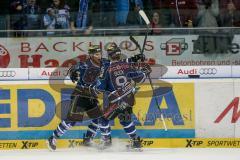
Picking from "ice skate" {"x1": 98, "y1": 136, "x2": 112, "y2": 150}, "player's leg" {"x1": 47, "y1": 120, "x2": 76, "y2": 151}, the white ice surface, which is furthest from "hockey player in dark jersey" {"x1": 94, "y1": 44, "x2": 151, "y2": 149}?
"player's leg" {"x1": 47, "y1": 120, "x2": 76, "y2": 151}

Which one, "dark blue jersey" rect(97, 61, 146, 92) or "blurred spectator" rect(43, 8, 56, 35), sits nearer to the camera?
"dark blue jersey" rect(97, 61, 146, 92)

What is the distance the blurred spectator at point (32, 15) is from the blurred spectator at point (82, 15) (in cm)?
53

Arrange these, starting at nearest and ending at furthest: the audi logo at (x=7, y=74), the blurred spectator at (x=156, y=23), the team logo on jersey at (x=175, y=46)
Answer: the audi logo at (x=7, y=74), the team logo on jersey at (x=175, y=46), the blurred spectator at (x=156, y=23)

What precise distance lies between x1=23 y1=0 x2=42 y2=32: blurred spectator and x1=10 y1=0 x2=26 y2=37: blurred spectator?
5 centimetres

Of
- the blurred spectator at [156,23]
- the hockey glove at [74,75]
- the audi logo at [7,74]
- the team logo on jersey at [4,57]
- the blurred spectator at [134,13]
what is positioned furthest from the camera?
the blurred spectator at [134,13]

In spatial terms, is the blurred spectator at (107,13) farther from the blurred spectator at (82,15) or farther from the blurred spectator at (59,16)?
the blurred spectator at (59,16)

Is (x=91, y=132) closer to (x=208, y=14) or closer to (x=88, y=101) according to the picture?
(x=88, y=101)

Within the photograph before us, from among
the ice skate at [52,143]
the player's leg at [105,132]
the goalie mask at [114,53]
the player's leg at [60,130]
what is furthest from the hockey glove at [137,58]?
the ice skate at [52,143]

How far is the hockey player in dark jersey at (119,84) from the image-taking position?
44.9 feet

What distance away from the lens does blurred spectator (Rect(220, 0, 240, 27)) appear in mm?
14430

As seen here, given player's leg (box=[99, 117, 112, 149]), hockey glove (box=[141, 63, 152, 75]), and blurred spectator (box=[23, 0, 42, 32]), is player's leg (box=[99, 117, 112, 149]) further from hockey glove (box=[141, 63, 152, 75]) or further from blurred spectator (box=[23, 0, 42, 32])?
blurred spectator (box=[23, 0, 42, 32])

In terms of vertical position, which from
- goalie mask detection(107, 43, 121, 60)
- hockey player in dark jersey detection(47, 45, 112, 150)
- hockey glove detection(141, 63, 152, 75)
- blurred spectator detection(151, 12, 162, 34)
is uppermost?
blurred spectator detection(151, 12, 162, 34)

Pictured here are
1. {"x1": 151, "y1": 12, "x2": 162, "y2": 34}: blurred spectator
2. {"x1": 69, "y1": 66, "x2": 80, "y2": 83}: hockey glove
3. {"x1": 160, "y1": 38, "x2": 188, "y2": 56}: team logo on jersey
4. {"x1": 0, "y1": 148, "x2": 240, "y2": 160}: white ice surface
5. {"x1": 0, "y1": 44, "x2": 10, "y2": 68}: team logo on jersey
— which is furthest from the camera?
{"x1": 151, "y1": 12, "x2": 162, "y2": 34}: blurred spectator

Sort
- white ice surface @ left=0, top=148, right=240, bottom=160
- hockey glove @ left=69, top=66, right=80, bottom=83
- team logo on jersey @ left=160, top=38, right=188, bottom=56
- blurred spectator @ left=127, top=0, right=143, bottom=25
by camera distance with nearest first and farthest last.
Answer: white ice surface @ left=0, top=148, right=240, bottom=160, hockey glove @ left=69, top=66, right=80, bottom=83, team logo on jersey @ left=160, top=38, right=188, bottom=56, blurred spectator @ left=127, top=0, right=143, bottom=25
